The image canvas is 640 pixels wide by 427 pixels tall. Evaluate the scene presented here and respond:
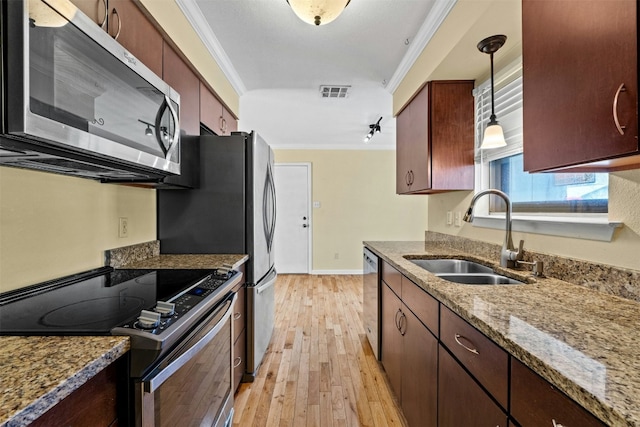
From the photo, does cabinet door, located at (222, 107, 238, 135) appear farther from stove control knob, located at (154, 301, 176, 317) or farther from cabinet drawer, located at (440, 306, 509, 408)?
cabinet drawer, located at (440, 306, 509, 408)

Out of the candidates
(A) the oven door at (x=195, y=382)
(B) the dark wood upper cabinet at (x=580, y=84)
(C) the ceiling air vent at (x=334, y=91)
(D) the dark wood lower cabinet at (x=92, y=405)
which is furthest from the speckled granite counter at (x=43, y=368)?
(C) the ceiling air vent at (x=334, y=91)

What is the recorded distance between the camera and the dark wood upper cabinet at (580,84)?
2.42ft

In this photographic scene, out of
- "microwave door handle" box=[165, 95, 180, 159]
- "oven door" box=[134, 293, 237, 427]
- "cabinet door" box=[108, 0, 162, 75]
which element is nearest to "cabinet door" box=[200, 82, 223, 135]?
"cabinet door" box=[108, 0, 162, 75]

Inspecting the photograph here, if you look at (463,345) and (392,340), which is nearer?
(463,345)

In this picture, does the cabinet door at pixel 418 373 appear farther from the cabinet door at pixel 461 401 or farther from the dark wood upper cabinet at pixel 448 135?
the dark wood upper cabinet at pixel 448 135

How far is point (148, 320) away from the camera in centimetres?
83

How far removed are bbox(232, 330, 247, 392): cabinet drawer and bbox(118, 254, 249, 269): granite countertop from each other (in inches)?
20.5

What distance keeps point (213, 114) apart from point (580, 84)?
2.22 m

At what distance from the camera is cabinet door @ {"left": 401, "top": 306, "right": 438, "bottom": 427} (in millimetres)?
1231

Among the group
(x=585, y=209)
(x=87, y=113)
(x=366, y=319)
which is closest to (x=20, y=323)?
(x=87, y=113)

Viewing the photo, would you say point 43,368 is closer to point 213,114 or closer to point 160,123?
point 160,123

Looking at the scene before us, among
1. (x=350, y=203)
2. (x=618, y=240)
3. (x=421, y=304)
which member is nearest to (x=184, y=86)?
(x=421, y=304)

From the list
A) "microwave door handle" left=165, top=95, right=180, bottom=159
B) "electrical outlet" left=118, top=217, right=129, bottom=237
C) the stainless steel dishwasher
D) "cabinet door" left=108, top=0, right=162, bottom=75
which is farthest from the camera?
the stainless steel dishwasher

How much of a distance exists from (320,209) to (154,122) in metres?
4.31
